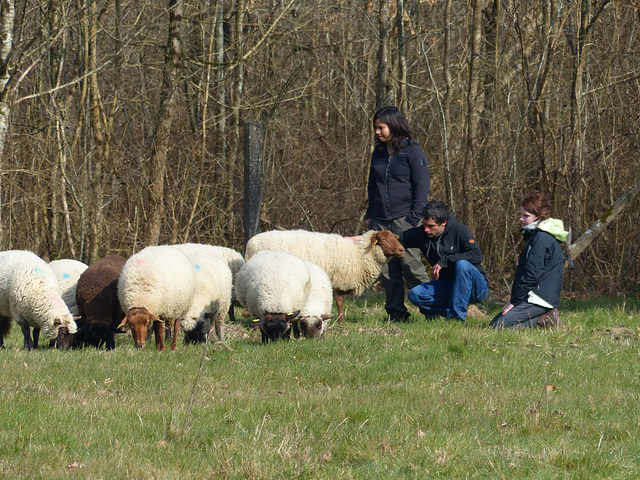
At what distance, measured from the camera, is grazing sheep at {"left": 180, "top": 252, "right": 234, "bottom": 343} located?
9.15 meters

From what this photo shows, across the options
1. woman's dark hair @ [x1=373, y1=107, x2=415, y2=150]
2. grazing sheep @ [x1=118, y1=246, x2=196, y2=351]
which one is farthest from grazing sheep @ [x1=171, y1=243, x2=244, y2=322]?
woman's dark hair @ [x1=373, y1=107, x2=415, y2=150]

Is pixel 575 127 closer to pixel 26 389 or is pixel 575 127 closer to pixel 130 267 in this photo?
pixel 130 267

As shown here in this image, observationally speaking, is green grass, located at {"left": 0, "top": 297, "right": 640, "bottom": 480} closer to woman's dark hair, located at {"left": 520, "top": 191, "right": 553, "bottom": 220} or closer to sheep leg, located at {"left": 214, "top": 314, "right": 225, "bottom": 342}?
woman's dark hair, located at {"left": 520, "top": 191, "right": 553, "bottom": 220}

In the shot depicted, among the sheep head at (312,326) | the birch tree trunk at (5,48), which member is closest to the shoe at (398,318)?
the sheep head at (312,326)

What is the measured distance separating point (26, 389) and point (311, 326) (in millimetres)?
3767

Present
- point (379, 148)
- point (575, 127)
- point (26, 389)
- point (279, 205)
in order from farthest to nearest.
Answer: point (279, 205) < point (575, 127) < point (379, 148) < point (26, 389)

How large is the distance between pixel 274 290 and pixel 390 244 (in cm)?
203

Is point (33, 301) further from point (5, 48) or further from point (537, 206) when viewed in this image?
point (537, 206)

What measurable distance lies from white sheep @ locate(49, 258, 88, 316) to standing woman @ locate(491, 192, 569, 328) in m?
5.64

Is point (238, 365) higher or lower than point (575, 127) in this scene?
lower

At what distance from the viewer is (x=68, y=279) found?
10.4 metres

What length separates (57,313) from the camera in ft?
29.7

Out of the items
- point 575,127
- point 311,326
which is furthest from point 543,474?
point 575,127

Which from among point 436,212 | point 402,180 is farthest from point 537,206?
point 402,180
